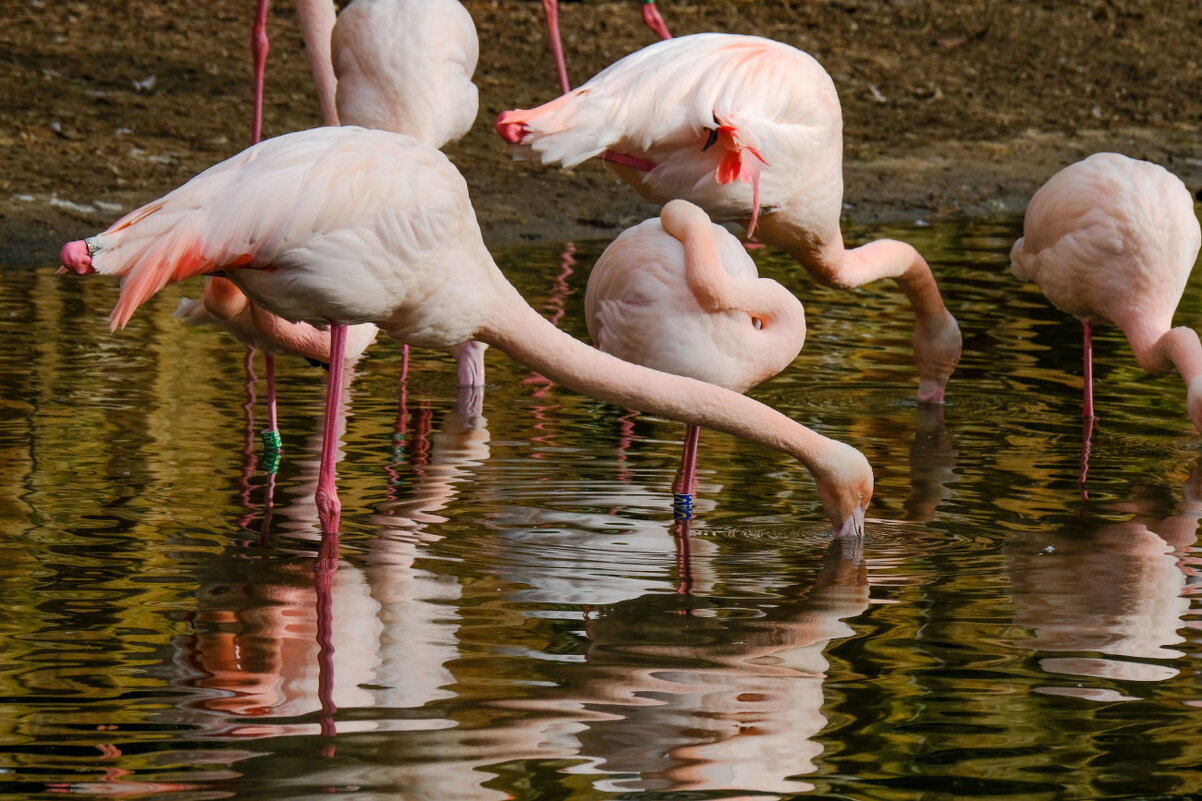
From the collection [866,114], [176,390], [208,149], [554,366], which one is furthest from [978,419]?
[866,114]

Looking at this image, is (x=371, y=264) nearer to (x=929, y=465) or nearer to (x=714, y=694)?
(x=714, y=694)

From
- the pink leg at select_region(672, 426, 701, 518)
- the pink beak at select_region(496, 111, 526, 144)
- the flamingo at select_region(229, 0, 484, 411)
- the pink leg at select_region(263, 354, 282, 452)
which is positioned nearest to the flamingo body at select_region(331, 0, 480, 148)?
the flamingo at select_region(229, 0, 484, 411)

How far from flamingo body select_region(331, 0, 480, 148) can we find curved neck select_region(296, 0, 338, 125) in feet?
1.85

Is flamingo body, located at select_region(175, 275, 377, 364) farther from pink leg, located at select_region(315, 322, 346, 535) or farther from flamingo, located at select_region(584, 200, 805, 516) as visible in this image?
flamingo, located at select_region(584, 200, 805, 516)

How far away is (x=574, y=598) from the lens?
4371 millimetres

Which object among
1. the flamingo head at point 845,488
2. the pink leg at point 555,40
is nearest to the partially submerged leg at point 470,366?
the flamingo head at point 845,488

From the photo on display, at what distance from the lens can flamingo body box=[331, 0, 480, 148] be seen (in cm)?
748

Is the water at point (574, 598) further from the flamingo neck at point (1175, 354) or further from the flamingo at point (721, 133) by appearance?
the flamingo at point (721, 133)

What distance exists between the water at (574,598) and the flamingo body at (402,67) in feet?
3.58

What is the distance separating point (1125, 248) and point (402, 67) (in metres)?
2.83

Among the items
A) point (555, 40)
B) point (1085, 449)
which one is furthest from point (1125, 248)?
point (555, 40)

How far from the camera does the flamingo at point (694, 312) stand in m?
5.14

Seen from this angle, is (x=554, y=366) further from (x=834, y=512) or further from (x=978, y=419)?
(x=978, y=419)

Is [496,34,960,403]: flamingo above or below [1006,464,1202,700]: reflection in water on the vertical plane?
above
